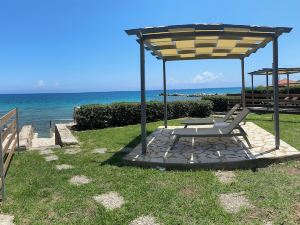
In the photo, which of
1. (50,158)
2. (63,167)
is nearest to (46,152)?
(50,158)

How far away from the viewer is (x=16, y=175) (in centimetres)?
649

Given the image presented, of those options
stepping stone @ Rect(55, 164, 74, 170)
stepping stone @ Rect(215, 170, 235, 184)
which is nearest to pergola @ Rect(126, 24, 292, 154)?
stepping stone @ Rect(55, 164, 74, 170)

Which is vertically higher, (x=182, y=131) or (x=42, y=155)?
(x=182, y=131)

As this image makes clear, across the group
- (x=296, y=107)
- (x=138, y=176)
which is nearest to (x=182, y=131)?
(x=138, y=176)

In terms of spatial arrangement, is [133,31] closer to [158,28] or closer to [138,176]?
[158,28]

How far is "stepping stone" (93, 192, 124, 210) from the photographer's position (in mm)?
4676

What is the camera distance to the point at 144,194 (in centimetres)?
507

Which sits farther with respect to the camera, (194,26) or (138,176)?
(194,26)

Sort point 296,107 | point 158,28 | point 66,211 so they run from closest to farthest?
point 66,211 < point 158,28 < point 296,107

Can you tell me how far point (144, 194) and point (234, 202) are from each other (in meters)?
1.31

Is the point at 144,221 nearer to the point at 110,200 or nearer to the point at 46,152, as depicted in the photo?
the point at 110,200

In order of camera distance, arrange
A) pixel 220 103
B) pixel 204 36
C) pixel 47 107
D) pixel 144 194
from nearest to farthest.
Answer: pixel 144 194 → pixel 204 36 → pixel 220 103 → pixel 47 107

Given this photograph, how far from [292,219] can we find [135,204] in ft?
6.56

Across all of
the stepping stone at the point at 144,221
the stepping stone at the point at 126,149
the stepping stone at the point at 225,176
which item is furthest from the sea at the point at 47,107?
the stepping stone at the point at 144,221
